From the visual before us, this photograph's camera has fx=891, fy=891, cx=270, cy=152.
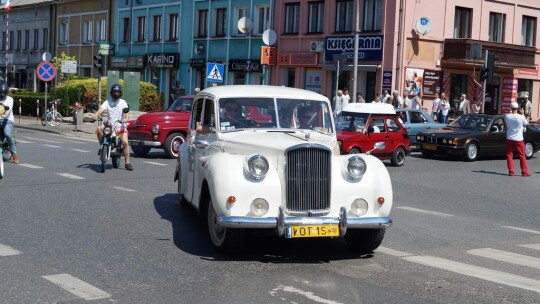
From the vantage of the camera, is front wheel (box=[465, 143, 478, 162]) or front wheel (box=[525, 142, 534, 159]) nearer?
front wheel (box=[465, 143, 478, 162])

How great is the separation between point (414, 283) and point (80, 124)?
30.9 meters

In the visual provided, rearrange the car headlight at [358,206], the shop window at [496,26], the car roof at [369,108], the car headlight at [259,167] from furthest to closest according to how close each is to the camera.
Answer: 1. the shop window at [496,26]
2. the car roof at [369,108]
3. the car headlight at [358,206]
4. the car headlight at [259,167]

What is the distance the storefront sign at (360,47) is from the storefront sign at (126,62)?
56.6ft

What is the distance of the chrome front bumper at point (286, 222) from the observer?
29.7 ft

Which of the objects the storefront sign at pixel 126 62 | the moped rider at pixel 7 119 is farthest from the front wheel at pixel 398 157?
the storefront sign at pixel 126 62

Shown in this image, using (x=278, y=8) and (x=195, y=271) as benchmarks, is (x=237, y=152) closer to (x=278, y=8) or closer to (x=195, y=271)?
(x=195, y=271)

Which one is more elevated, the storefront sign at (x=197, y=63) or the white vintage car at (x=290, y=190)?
the storefront sign at (x=197, y=63)

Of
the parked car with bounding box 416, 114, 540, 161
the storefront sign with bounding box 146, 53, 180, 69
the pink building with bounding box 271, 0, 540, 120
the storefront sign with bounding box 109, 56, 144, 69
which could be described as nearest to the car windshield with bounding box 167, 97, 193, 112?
the parked car with bounding box 416, 114, 540, 161

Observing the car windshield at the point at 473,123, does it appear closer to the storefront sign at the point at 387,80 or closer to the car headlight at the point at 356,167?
the storefront sign at the point at 387,80

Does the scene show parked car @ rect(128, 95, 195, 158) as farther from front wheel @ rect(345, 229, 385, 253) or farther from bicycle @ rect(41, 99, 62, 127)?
bicycle @ rect(41, 99, 62, 127)

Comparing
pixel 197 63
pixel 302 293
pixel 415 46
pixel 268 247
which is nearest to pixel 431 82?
pixel 415 46

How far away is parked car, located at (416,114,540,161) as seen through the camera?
2581 centimetres

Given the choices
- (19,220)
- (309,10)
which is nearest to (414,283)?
(19,220)

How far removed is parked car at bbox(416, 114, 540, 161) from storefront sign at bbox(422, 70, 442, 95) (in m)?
10.4
